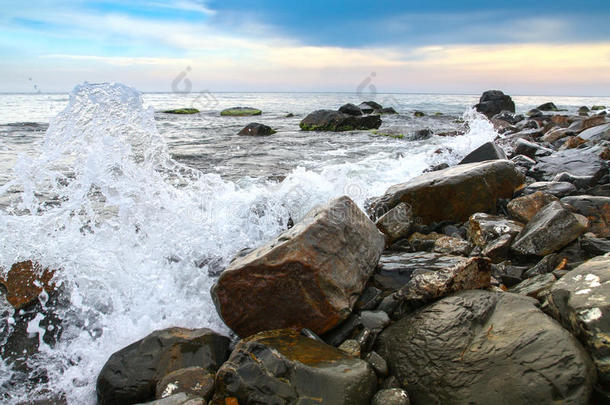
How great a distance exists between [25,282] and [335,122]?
60.0 feet

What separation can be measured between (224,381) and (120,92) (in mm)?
4707

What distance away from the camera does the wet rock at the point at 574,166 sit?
5510mm

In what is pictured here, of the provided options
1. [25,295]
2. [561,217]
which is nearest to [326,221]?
[561,217]

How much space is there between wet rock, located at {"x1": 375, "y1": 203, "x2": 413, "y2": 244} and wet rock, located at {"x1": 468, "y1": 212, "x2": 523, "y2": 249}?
68 centimetres

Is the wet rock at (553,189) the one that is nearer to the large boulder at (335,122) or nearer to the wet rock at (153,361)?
the wet rock at (153,361)

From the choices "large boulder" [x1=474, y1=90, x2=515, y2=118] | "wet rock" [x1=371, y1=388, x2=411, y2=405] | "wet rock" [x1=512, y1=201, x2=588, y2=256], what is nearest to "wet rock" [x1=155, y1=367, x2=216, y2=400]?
"wet rock" [x1=371, y1=388, x2=411, y2=405]

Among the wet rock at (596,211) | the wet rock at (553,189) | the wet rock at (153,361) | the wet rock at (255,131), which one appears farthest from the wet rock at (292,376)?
the wet rock at (255,131)

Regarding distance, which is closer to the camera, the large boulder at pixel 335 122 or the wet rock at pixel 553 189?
the wet rock at pixel 553 189

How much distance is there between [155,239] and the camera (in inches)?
181

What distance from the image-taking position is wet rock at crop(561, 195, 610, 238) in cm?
369

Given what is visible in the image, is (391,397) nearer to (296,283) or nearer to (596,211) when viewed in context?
(296,283)

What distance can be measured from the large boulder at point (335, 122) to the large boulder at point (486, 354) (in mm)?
18651

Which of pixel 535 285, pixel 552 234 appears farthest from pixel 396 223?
pixel 535 285

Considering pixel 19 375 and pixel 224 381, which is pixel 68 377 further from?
pixel 224 381
